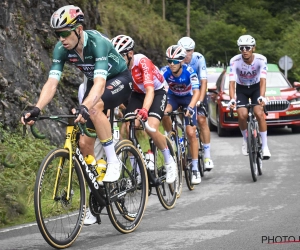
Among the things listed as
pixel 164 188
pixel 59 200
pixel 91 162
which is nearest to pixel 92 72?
pixel 91 162

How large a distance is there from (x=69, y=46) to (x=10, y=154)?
410 cm

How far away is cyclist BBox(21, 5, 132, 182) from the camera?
7.16 meters

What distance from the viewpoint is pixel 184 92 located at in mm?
11805

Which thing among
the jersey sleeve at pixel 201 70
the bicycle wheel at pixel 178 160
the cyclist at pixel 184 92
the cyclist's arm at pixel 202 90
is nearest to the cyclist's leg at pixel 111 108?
the bicycle wheel at pixel 178 160

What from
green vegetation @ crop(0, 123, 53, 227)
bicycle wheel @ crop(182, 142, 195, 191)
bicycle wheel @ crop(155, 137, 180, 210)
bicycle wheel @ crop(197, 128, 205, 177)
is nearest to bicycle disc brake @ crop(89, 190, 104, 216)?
green vegetation @ crop(0, 123, 53, 227)

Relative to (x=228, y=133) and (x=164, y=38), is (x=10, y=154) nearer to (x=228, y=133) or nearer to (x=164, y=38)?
(x=228, y=133)

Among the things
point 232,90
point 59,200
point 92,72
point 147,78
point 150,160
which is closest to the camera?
point 59,200

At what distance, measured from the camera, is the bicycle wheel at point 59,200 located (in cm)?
670

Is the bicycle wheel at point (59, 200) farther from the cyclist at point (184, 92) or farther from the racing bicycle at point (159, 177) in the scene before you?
the cyclist at point (184, 92)

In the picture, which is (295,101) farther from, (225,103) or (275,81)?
(225,103)

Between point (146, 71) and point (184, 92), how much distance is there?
2614 millimetres

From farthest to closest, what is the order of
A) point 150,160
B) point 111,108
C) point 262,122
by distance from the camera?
point 262,122
point 150,160
point 111,108

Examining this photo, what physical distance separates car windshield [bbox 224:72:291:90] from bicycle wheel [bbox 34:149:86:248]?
44.3ft

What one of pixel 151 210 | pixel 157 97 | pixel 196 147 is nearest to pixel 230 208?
pixel 151 210
